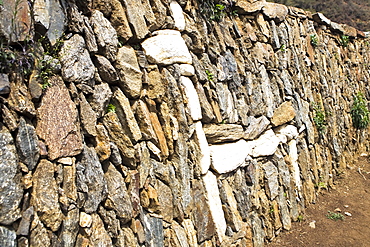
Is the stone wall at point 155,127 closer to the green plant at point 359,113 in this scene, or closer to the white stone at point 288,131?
the white stone at point 288,131

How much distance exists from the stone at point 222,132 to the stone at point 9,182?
2571 millimetres

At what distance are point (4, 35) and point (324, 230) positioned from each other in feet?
17.4

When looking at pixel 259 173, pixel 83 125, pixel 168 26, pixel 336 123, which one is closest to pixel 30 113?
pixel 83 125

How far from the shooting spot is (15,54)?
235 cm

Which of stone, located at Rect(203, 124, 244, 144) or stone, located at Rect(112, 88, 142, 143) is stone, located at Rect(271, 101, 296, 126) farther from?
stone, located at Rect(112, 88, 142, 143)

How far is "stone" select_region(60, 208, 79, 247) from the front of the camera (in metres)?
2.49

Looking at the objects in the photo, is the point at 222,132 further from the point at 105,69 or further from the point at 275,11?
the point at 275,11

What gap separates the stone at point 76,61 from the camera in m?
2.72

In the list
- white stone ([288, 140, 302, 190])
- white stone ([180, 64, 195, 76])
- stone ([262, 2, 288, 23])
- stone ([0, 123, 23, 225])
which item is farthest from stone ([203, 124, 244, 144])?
stone ([0, 123, 23, 225])

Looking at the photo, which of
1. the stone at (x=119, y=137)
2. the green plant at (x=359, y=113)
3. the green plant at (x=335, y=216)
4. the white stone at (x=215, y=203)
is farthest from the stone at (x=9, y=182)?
the green plant at (x=359, y=113)

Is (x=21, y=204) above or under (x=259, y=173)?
above

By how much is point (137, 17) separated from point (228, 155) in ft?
6.96

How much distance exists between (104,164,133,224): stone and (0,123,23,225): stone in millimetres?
871

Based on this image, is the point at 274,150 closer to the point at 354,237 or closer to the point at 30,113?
the point at 354,237
